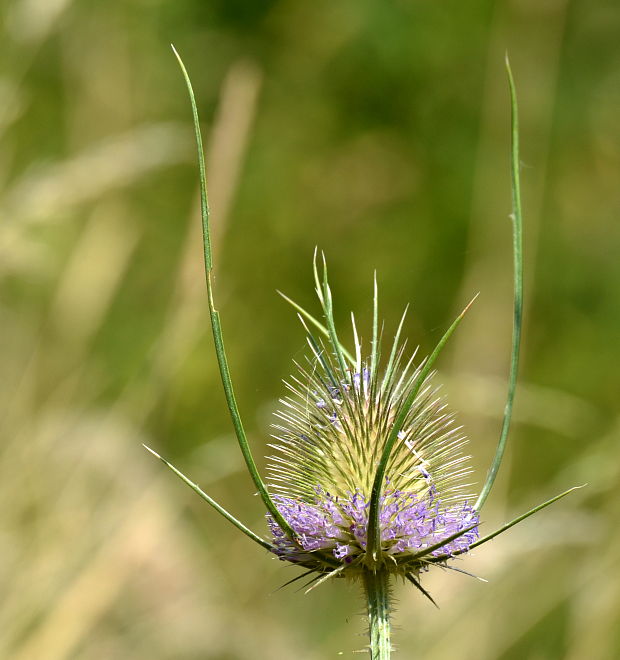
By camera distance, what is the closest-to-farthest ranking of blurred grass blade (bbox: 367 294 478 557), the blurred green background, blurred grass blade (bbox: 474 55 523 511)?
blurred grass blade (bbox: 367 294 478 557) < blurred grass blade (bbox: 474 55 523 511) < the blurred green background

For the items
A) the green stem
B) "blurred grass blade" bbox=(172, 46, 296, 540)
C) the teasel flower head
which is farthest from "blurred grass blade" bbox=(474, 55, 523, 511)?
"blurred grass blade" bbox=(172, 46, 296, 540)

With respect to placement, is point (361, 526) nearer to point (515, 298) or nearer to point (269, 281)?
point (515, 298)

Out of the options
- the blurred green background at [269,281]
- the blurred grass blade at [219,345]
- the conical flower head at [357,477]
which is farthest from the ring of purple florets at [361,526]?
the blurred green background at [269,281]

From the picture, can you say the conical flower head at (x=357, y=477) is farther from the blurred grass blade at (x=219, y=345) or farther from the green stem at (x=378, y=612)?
the blurred grass blade at (x=219, y=345)

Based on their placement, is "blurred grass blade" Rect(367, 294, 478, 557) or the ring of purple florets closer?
"blurred grass blade" Rect(367, 294, 478, 557)

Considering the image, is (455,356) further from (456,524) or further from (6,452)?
(456,524)

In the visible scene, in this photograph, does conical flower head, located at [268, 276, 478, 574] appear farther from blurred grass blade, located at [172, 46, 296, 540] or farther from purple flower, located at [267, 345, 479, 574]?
blurred grass blade, located at [172, 46, 296, 540]

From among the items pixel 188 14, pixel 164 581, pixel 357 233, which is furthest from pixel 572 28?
pixel 164 581
